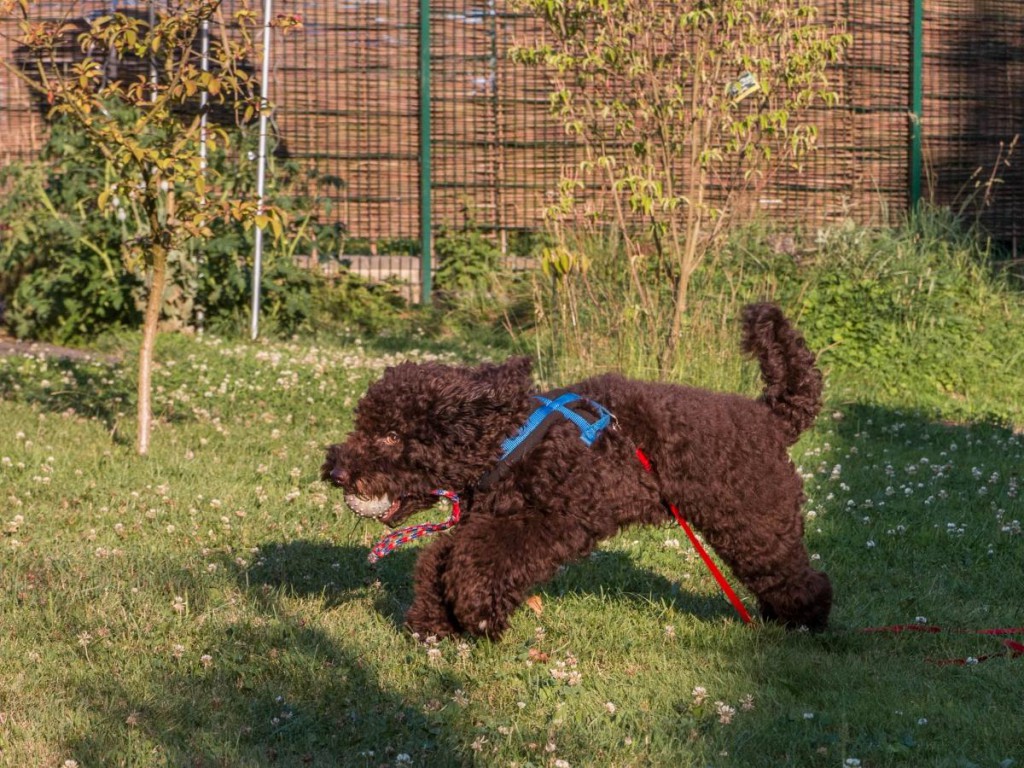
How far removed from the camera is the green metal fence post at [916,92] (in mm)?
12656

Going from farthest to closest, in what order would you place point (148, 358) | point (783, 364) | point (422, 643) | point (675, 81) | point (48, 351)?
point (48, 351) → point (675, 81) → point (148, 358) → point (783, 364) → point (422, 643)

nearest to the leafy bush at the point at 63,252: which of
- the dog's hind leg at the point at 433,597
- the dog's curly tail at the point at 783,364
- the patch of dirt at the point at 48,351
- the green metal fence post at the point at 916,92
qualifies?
the patch of dirt at the point at 48,351

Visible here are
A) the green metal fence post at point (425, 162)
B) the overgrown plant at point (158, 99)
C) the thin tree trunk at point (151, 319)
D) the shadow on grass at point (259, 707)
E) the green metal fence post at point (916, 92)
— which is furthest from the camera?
the green metal fence post at point (916, 92)

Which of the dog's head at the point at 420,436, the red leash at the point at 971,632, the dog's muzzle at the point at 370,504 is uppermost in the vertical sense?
the dog's head at the point at 420,436

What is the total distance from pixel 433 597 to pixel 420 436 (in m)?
0.54

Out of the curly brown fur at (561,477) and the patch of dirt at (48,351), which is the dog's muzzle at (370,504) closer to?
the curly brown fur at (561,477)

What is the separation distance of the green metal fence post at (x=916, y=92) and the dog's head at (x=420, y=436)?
9.52 m

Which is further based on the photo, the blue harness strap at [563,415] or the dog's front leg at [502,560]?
the blue harness strap at [563,415]

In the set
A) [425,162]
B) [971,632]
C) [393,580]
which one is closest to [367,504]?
[393,580]

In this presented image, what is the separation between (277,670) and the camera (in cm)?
394

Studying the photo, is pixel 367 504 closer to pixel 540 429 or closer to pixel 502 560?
pixel 502 560

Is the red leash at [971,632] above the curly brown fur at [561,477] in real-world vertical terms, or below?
below

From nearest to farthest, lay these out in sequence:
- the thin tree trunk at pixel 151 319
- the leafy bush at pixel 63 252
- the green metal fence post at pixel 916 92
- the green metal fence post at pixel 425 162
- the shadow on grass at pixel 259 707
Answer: the shadow on grass at pixel 259 707 → the thin tree trunk at pixel 151 319 → the leafy bush at pixel 63 252 → the green metal fence post at pixel 425 162 → the green metal fence post at pixel 916 92

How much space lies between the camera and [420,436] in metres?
4.03
